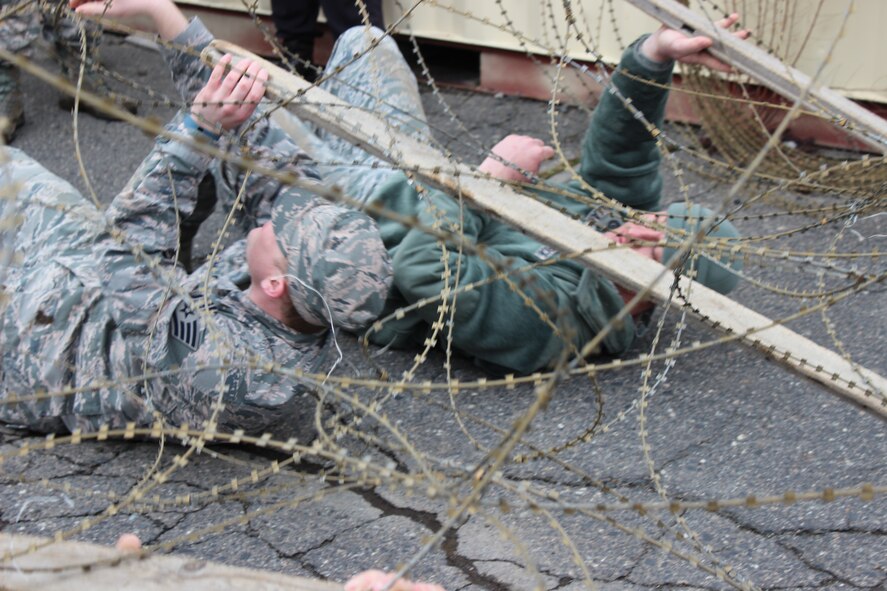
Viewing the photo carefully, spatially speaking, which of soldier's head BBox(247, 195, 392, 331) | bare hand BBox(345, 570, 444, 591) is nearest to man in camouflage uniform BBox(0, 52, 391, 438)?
soldier's head BBox(247, 195, 392, 331)

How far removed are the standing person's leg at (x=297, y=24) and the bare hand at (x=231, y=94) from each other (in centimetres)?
203

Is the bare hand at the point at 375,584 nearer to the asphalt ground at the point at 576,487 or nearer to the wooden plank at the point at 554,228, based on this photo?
the asphalt ground at the point at 576,487

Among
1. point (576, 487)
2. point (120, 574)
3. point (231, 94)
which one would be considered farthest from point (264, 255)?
point (120, 574)

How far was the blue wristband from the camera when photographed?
7.29ft

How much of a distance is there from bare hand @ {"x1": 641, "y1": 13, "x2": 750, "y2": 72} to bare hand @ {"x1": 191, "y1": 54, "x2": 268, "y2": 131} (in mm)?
952

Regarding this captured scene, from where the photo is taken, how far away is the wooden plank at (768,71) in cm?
232

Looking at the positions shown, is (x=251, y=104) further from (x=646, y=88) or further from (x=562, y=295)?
(x=646, y=88)

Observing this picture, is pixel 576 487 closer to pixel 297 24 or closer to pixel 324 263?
pixel 324 263

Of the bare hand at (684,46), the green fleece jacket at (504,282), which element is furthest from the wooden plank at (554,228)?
the bare hand at (684,46)

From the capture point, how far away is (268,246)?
2260 mm

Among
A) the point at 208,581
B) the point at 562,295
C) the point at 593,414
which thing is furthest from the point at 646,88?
the point at 208,581

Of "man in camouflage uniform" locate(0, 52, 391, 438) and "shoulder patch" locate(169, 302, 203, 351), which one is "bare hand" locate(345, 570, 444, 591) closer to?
"man in camouflage uniform" locate(0, 52, 391, 438)

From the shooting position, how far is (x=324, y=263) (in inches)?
83.0

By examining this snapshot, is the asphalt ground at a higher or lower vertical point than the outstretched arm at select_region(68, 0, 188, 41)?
lower
